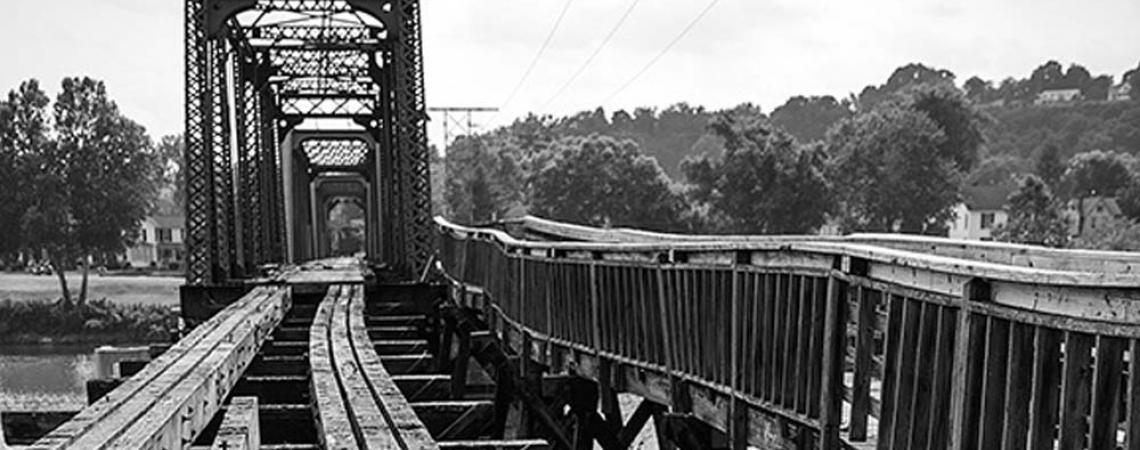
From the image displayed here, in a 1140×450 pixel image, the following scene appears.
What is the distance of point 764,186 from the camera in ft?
199

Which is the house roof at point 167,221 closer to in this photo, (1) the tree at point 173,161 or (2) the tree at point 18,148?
(1) the tree at point 173,161

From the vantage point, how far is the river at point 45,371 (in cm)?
3972

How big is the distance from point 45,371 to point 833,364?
156 ft

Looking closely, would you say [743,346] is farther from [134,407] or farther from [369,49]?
[369,49]

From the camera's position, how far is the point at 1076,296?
12.8ft

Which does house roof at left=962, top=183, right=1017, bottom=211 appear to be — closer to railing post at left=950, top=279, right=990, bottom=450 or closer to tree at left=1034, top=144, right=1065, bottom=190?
tree at left=1034, top=144, right=1065, bottom=190

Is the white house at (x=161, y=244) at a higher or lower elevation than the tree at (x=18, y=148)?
lower

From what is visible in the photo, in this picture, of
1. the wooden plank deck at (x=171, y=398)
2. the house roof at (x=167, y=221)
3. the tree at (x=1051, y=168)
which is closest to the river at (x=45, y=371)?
the wooden plank deck at (x=171, y=398)

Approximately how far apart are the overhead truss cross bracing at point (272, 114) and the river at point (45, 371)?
1161 cm

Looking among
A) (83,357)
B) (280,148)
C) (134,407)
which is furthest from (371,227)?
(134,407)

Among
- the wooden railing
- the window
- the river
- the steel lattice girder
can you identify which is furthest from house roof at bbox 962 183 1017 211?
the wooden railing

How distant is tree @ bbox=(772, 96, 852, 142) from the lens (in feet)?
593

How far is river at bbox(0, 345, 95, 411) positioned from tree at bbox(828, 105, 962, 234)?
41614 mm

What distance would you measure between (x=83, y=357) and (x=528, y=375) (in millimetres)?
46058
